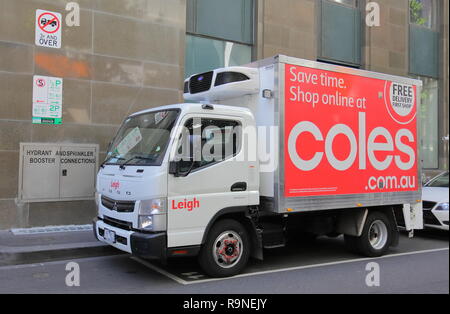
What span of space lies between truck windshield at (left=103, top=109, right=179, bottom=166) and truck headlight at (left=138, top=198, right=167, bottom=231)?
1.63ft

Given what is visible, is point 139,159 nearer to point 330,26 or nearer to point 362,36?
point 330,26

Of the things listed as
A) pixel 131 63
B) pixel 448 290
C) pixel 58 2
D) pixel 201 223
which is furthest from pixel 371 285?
pixel 58 2

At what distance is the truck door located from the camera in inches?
221

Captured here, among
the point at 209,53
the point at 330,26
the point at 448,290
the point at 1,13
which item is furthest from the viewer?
the point at 330,26

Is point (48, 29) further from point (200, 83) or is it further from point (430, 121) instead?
point (430, 121)

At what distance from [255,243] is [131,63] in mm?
6142

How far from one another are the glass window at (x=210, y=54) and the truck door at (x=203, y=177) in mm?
6004

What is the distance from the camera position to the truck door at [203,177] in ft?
18.4

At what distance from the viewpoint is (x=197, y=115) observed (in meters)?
5.86

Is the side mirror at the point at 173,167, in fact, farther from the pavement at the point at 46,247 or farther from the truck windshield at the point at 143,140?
the pavement at the point at 46,247

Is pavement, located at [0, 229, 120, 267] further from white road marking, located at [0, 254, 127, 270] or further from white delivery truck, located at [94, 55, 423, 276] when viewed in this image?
white delivery truck, located at [94, 55, 423, 276]

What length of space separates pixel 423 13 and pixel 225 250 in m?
16.0
